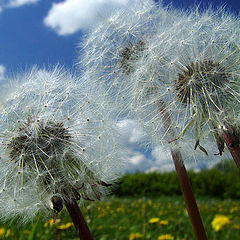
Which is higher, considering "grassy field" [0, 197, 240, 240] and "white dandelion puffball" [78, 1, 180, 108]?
"white dandelion puffball" [78, 1, 180, 108]

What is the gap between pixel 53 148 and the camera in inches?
89.0

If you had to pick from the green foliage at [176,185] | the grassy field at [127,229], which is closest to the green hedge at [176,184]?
the green foliage at [176,185]

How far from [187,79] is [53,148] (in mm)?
1126

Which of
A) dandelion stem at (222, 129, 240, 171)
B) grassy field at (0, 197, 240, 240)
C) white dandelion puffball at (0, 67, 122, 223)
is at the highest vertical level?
white dandelion puffball at (0, 67, 122, 223)

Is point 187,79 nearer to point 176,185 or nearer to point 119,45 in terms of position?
point 119,45

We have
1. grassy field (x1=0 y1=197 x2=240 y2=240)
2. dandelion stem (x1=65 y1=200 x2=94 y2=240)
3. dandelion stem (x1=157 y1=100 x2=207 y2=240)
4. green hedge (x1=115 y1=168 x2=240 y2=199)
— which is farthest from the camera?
green hedge (x1=115 y1=168 x2=240 y2=199)

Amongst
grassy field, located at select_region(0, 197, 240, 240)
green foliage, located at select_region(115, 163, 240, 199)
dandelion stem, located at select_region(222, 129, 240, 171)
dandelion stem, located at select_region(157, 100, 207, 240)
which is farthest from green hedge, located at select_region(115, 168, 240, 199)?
dandelion stem, located at select_region(222, 129, 240, 171)

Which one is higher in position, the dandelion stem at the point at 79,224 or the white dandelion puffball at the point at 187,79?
the white dandelion puffball at the point at 187,79

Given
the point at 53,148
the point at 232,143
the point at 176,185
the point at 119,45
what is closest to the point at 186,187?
the point at 232,143

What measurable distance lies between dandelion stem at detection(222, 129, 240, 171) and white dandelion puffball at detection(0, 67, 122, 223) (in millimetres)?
827

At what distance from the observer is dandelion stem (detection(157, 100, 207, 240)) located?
2031 millimetres

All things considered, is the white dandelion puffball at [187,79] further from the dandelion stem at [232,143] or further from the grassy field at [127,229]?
the grassy field at [127,229]

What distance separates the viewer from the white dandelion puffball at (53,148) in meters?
2.20

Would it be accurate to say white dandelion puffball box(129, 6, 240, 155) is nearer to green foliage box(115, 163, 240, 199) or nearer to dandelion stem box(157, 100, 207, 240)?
dandelion stem box(157, 100, 207, 240)
